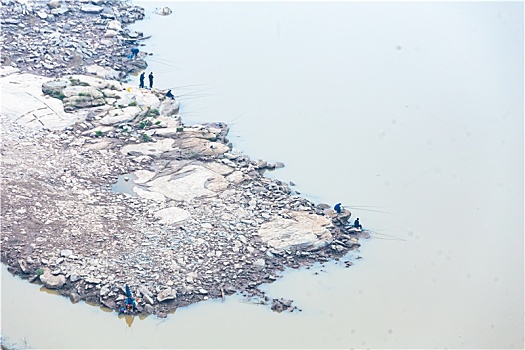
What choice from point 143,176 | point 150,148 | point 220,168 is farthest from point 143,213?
point 150,148

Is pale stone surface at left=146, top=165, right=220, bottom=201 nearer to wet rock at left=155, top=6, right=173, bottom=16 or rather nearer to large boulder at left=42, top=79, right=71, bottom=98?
large boulder at left=42, top=79, right=71, bottom=98

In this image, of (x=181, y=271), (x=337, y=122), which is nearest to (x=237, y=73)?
(x=337, y=122)

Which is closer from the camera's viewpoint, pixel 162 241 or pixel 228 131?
pixel 162 241

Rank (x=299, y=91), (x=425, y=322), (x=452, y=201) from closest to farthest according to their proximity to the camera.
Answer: (x=425, y=322)
(x=452, y=201)
(x=299, y=91)

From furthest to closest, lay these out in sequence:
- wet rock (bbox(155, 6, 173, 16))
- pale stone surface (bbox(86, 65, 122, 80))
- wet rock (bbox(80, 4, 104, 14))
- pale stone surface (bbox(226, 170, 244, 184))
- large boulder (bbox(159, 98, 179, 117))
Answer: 1. wet rock (bbox(155, 6, 173, 16))
2. wet rock (bbox(80, 4, 104, 14))
3. pale stone surface (bbox(86, 65, 122, 80))
4. large boulder (bbox(159, 98, 179, 117))
5. pale stone surface (bbox(226, 170, 244, 184))

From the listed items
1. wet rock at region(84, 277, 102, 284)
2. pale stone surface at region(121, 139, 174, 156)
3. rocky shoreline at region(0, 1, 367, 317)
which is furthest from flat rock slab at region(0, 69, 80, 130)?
wet rock at region(84, 277, 102, 284)

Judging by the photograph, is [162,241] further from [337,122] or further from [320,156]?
[337,122]
